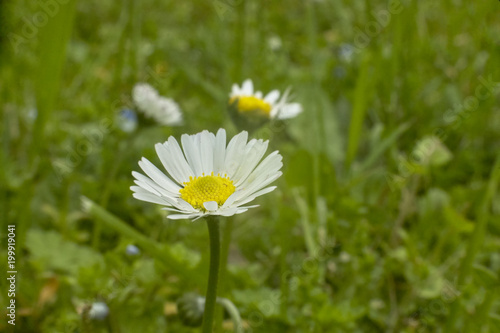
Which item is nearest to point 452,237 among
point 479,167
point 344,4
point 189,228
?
point 479,167

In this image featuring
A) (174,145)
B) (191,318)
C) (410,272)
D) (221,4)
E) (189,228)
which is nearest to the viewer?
(174,145)

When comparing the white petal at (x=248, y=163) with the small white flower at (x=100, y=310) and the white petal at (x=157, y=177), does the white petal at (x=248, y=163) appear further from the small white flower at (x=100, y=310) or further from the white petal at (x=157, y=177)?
the small white flower at (x=100, y=310)

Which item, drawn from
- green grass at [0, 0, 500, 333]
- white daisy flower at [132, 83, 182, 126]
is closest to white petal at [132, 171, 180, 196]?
green grass at [0, 0, 500, 333]

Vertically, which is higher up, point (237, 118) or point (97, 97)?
point (97, 97)

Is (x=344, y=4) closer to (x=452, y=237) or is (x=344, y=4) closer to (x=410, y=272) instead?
(x=452, y=237)

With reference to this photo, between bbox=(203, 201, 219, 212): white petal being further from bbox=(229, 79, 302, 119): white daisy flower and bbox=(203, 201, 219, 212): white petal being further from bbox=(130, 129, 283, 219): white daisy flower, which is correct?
bbox=(229, 79, 302, 119): white daisy flower

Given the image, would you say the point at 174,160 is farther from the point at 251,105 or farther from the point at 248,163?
the point at 251,105
